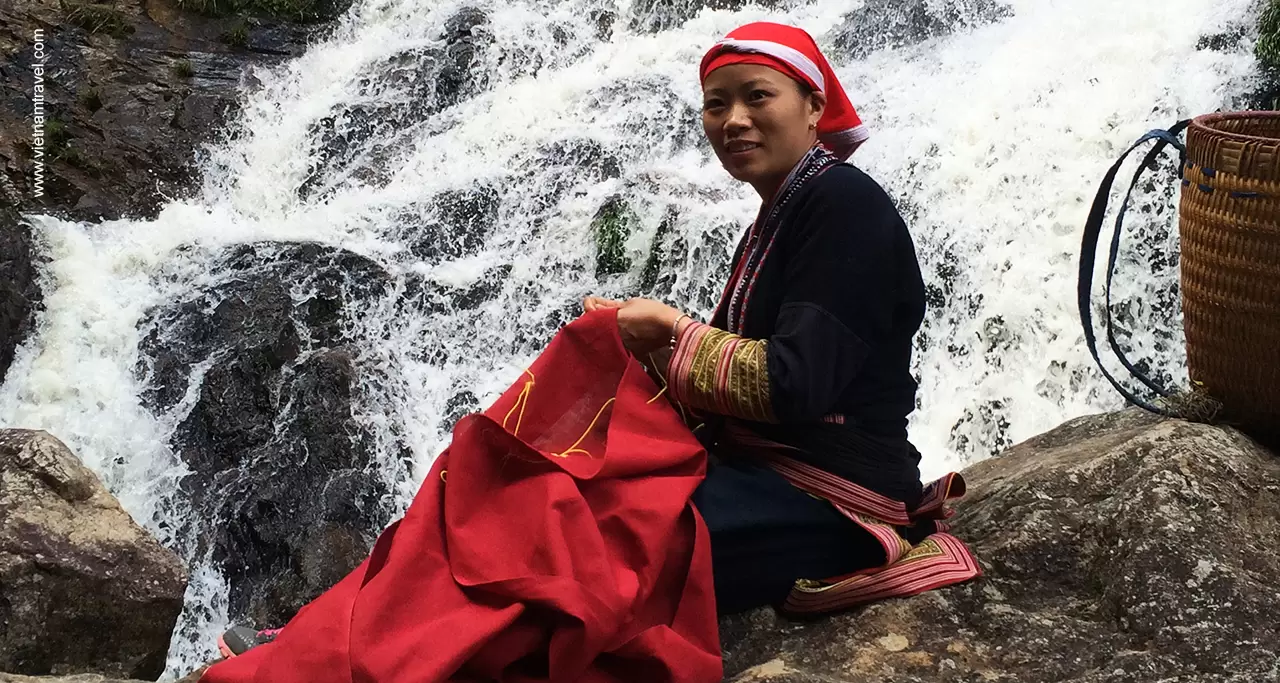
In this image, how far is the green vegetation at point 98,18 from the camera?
347 inches

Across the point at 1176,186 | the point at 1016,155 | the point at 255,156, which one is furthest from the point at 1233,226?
the point at 255,156

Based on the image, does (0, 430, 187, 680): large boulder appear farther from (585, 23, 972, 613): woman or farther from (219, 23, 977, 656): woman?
(585, 23, 972, 613): woman

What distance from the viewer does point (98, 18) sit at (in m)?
8.91

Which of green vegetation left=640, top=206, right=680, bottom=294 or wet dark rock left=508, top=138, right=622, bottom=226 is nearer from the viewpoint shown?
green vegetation left=640, top=206, right=680, bottom=294

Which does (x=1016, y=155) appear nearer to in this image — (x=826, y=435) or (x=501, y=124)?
(x=501, y=124)

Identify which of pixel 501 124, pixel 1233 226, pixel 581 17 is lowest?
pixel 501 124

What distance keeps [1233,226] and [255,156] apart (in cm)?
755

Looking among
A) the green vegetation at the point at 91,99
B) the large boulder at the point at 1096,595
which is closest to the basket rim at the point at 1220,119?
the large boulder at the point at 1096,595

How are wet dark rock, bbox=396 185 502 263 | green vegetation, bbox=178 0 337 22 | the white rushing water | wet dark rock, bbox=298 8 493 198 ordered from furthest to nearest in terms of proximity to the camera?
1. green vegetation, bbox=178 0 337 22
2. wet dark rock, bbox=298 8 493 198
3. wet dark rock, bbox=396 185 502 263
4. the white rushing water

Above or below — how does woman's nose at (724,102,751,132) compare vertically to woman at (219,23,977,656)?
above

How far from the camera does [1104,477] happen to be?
235 centimetres

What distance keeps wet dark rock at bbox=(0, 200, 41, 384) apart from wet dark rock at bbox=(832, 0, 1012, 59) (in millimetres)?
6054

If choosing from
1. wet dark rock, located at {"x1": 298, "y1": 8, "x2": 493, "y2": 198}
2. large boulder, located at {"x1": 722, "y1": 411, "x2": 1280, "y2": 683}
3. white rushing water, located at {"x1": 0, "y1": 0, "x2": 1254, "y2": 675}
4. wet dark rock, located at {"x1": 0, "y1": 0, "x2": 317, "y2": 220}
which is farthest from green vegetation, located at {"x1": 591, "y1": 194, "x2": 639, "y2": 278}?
large boulder, located at {"x1": 722, "y1": 411, "x2": 1280, "y2": 683}

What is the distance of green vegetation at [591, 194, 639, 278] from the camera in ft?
20.7
